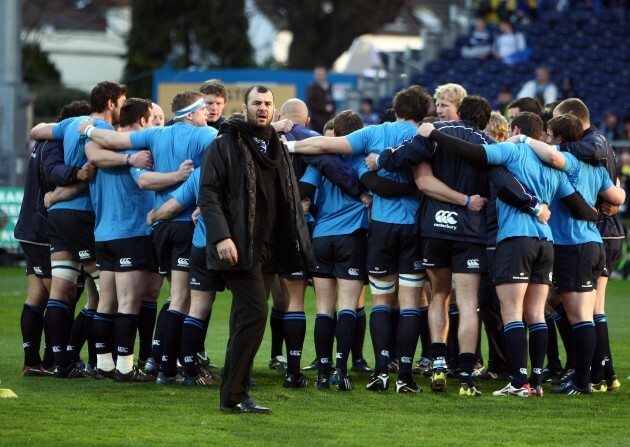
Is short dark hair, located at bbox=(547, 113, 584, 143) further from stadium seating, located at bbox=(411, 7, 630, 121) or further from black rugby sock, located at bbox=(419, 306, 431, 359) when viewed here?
stadium seating, located at bbox=(411, 7, 630, 121)

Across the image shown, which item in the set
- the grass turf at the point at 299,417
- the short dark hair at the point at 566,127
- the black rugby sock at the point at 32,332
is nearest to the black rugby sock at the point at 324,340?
the grass turf at the point at 299,417

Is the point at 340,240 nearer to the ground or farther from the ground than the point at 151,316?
farther from the ground

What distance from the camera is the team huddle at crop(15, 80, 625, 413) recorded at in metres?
9.51

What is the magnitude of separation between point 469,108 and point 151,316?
10.5ft

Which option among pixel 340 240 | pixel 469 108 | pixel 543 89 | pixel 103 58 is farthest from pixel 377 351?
pixel 103 58

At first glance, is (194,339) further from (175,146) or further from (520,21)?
(520,21)

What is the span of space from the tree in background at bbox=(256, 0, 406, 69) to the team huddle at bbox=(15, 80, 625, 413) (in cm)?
2630

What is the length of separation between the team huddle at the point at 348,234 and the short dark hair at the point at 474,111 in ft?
0.05

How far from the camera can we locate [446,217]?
31.3ft

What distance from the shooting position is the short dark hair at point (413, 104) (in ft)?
32.4

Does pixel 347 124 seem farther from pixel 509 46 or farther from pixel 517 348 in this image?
pixel 509 46

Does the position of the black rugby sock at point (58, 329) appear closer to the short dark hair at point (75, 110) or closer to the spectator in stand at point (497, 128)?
the short dark hair at point (75, 110)

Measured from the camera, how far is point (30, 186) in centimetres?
1081

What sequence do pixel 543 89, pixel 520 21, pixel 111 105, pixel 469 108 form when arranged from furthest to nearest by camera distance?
pixel 520 21, pixel 543 89, pixel 111 105, pixel 469 108
